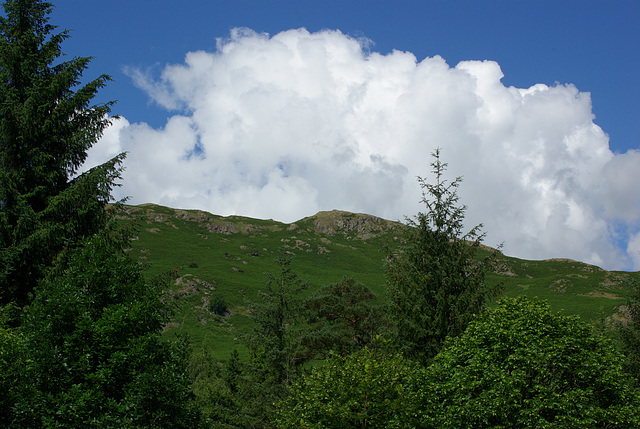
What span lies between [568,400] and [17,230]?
22278mm

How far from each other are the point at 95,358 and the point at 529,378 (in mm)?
15268

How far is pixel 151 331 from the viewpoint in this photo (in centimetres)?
1514

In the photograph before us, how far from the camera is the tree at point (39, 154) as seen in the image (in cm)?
1928

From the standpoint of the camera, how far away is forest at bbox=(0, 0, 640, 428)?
1338 cm

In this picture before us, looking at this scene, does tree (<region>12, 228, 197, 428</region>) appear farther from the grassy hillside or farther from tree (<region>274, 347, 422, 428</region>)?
the grassy hillside

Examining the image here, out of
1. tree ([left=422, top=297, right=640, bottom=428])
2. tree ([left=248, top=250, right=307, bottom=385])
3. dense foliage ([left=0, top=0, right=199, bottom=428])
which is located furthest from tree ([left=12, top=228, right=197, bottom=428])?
tree ([left=248, top=250, right=307, bottom=385])

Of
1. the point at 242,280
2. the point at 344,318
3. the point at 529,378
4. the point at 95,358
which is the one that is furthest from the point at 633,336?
the point at 242,280

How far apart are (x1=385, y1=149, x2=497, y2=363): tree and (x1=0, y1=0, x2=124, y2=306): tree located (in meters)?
15.2

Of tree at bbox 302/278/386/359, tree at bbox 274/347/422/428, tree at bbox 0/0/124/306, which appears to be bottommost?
tree at bbox 274/347/422/428

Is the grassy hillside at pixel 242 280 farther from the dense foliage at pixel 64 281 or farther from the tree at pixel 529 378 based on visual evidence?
the tree at pixel 529 378

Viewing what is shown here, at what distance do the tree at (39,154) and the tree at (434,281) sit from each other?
15.2m

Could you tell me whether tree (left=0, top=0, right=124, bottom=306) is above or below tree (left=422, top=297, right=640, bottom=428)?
above

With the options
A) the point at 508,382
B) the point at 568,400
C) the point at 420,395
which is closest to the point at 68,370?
the point at 420,395

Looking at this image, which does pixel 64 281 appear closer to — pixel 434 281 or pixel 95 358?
pixel 95 358
